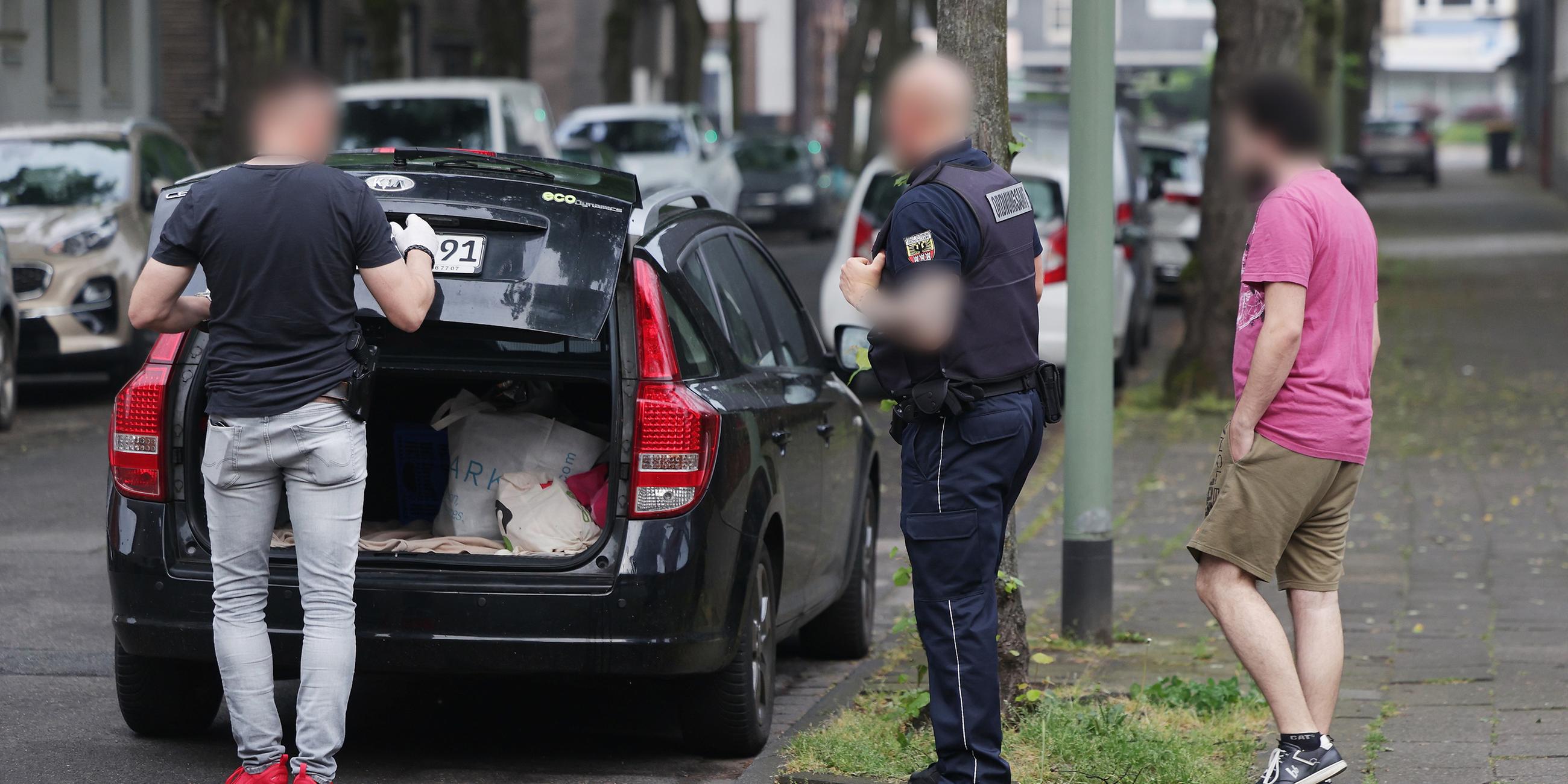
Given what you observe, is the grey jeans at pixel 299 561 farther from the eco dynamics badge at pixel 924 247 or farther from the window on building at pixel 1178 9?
the window on building at pixel 1178 9

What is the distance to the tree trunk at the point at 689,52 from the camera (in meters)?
38.0

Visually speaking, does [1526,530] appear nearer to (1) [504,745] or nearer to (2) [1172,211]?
(1) [504,745]


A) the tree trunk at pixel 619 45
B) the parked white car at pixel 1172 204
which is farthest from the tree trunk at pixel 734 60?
the parked white car at pixel 1172 204

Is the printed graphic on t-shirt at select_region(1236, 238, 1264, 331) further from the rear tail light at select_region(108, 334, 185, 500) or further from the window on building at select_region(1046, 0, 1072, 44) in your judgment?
the window on building at select_region(1046, 0, 1072, 44)

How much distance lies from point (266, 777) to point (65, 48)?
21.9 metres

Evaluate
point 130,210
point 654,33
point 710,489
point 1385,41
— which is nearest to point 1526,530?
point 710,489

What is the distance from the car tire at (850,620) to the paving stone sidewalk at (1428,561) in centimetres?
74

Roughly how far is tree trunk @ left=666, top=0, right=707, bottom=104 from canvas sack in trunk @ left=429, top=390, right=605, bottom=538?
3240 cm

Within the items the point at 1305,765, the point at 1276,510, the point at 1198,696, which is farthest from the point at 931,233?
the point at 1198,696

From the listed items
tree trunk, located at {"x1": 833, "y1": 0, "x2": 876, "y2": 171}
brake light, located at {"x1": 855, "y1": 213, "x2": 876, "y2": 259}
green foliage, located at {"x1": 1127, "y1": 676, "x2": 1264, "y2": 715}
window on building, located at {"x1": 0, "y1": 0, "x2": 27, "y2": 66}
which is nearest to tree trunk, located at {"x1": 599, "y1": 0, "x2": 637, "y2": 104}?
tree trunk, located at {"x1": 833, "y1": 0, "x2": 876, "y2": 171}

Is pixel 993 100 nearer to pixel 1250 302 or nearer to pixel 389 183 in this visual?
pixel 1250 302

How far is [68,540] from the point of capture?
8719 millimetres

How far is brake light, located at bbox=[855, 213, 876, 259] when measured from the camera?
1289cm

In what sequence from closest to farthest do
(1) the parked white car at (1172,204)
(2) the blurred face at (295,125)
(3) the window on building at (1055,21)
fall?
(2) the blurred face at (295,125) < (1) the parked white car at (1172,204) < (3) the window on building at (1055,21)
